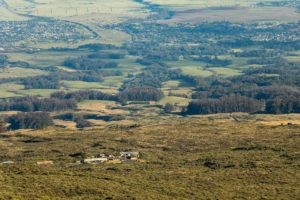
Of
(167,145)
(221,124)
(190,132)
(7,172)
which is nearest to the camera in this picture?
(7,172)

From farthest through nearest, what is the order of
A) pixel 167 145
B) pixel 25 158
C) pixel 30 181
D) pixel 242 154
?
pixel 167 145
pixel 25 158
pixel 242 154
pixel 30 181

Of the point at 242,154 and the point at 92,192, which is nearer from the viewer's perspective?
the point at 92,192

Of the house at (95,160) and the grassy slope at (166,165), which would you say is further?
the house at (95,160)

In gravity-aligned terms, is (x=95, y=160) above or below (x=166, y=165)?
below

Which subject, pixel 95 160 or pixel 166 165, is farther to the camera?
pixel 95 160

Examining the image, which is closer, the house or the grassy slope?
the grassy slope

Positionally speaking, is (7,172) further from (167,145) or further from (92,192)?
(167,145)

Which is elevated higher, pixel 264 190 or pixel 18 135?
pixel 264 190

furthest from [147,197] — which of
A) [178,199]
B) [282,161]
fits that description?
[282,161]
